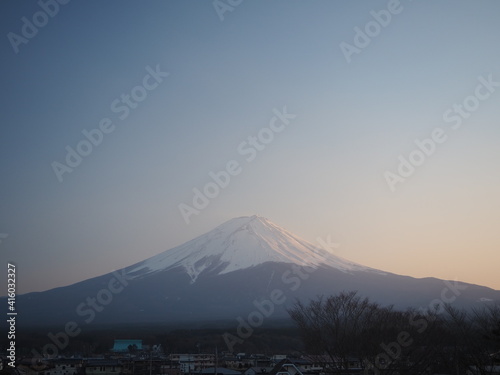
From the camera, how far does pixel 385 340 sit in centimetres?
2181

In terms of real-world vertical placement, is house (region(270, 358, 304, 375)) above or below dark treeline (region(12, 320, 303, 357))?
below

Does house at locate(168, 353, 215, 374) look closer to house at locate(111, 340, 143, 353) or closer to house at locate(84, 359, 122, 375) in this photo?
house at locate(84, 359, 122, 375)

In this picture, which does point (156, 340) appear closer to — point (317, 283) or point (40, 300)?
point (317, 283)

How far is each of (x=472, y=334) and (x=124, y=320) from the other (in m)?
85.9

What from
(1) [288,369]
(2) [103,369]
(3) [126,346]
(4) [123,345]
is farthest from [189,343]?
(1) [288,369]

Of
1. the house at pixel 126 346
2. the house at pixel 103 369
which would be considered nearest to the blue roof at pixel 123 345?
the house at pixel 126 346

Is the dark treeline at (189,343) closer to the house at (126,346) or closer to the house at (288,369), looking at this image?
the house at (126,346)

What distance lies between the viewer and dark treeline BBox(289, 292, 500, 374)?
2089 centimetres

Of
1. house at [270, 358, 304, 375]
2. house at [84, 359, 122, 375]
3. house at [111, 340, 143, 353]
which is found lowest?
house at [270, 358, 304, 375]

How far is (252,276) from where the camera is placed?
370 feet

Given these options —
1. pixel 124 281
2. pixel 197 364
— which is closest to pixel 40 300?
pixel 124 281

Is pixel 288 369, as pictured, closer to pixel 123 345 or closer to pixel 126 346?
pixel 126 346

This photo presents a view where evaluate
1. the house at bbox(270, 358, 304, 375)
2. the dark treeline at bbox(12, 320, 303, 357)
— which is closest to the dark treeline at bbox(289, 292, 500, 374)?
the house at bbox(270, 358, 304, 375)

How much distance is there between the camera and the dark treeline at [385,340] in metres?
20.9
